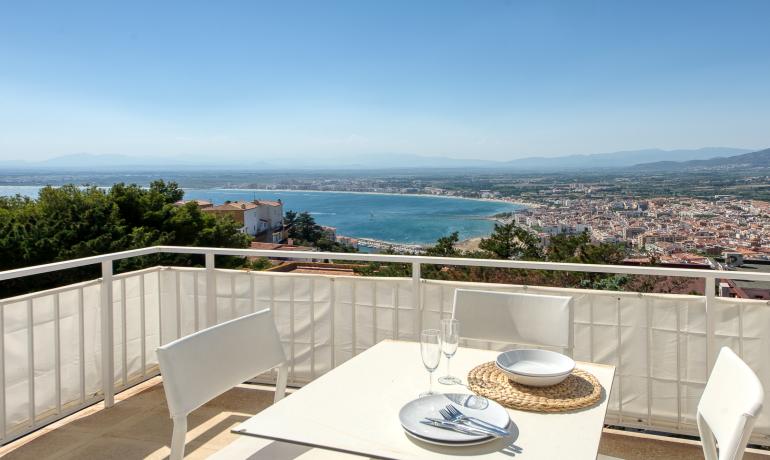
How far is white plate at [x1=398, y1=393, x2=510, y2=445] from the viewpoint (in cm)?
118

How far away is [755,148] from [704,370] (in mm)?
18115

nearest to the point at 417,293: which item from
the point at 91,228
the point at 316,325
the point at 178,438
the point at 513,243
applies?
the point at 316,325

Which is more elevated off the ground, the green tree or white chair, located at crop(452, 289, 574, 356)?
white chair, located at crop(452, 289, 574, 356)

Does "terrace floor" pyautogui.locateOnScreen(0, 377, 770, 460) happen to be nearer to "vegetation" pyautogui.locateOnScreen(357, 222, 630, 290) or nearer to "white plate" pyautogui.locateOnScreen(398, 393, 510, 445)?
"white plate" pyautogui.locateOnScreen(398, 393, 510, 445)

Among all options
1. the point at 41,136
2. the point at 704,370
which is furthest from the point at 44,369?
the point at 41,136

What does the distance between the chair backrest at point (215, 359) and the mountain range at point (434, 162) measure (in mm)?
17110

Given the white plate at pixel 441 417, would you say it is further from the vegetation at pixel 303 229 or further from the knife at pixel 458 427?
the vegetation at pixel 303 229

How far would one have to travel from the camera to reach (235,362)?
5.93 ft

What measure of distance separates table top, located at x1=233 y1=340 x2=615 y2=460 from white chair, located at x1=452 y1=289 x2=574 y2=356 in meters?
0.45

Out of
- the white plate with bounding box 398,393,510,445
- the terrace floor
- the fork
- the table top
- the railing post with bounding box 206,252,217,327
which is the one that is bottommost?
the terrace floor

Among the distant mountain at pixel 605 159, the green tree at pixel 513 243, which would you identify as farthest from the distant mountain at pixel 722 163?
the green tree at pixel 513 243

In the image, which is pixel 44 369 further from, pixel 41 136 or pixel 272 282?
pixel 41 136

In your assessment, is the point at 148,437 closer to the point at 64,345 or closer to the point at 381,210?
the point at 64,345

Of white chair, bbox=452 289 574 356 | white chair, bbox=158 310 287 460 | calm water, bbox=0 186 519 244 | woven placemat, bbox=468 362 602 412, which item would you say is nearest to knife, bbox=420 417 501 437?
woven placemat, bbox=468 362 602 412
